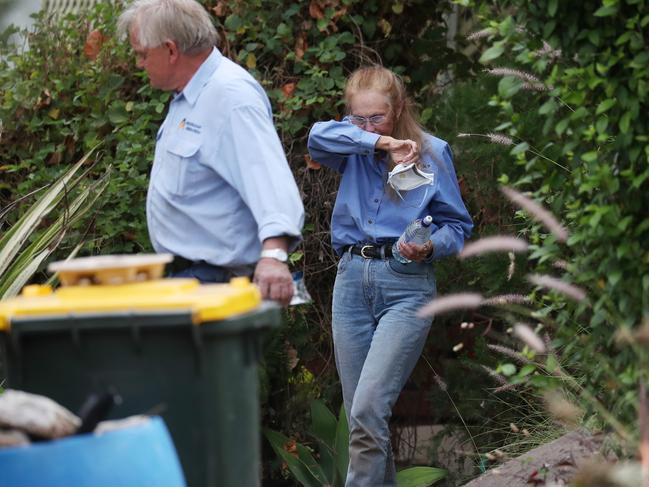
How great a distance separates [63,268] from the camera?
319 centimetres

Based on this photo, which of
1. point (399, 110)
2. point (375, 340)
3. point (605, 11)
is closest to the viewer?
point (605, 11)

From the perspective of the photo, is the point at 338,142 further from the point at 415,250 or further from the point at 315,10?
the point at 315,10

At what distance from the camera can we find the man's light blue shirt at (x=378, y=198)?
493cm

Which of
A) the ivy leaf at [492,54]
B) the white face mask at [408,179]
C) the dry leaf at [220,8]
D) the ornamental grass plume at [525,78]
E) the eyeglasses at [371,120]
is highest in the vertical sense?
the ivy leaf at [492,54]

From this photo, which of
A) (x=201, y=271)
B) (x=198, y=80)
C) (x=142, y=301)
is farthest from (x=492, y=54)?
(x=142, y=301)

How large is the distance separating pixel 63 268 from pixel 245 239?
101 cm

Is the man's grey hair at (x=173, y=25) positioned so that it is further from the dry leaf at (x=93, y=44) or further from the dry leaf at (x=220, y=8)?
the dry leaf at (x=93, y=44)

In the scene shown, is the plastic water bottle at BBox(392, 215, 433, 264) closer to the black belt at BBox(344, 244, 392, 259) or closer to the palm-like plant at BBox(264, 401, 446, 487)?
the black belt at BBox(344, 244, 392, 259)

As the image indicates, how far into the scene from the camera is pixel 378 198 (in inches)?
197

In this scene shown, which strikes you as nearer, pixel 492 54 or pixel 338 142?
pixel 492 54

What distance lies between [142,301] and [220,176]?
109 centimetres

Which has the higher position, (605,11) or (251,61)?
(605,11)

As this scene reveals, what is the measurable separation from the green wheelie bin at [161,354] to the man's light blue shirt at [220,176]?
79 centimetres

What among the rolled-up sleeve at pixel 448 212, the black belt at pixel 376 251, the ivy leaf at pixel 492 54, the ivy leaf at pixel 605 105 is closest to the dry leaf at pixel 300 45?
the rolled-up sleeve at pixel 448 212
